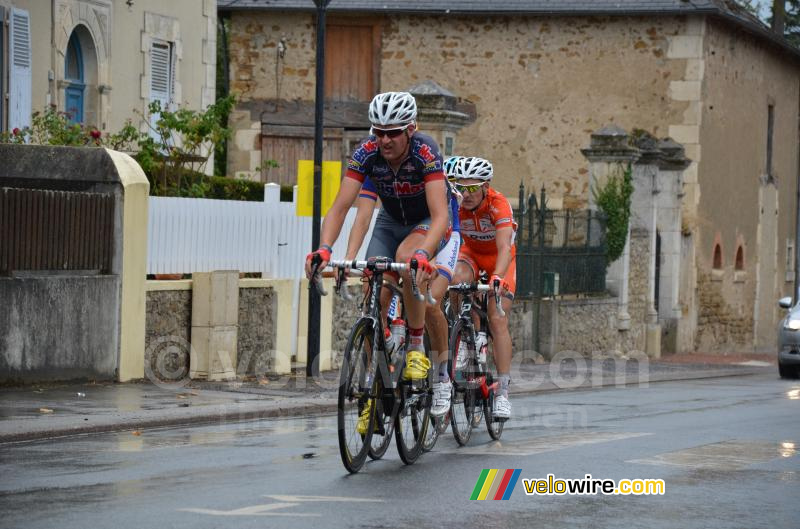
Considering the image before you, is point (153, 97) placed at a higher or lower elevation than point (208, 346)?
higher

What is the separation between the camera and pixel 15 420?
1134cm

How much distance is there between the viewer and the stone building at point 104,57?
20375 mm

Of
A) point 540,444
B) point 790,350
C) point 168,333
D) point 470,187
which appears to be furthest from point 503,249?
point 790,350

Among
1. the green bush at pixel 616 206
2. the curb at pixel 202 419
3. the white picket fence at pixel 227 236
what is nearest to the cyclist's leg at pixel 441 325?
the curb at pixel 202 419

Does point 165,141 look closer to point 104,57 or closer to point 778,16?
point 104,57

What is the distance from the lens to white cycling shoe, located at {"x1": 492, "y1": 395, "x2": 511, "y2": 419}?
11.0 m

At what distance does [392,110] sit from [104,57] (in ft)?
46.8

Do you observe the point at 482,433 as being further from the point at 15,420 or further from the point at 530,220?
the point at 530,220

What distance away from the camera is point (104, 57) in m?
22.6

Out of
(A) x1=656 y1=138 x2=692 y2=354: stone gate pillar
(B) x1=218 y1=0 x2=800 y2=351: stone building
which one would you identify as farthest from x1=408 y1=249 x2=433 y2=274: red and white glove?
(B) x1=218 y1=0 x2=800 y2=351: stone building

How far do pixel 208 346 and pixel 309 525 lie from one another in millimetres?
8747

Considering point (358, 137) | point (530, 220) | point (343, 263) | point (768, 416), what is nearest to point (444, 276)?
point (343, 263)

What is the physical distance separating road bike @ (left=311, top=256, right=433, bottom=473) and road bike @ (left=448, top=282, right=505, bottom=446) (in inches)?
43.9

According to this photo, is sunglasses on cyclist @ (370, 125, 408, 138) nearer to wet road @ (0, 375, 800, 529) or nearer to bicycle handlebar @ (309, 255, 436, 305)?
bicycle handlebar @ (309, 255, 436, 305)
